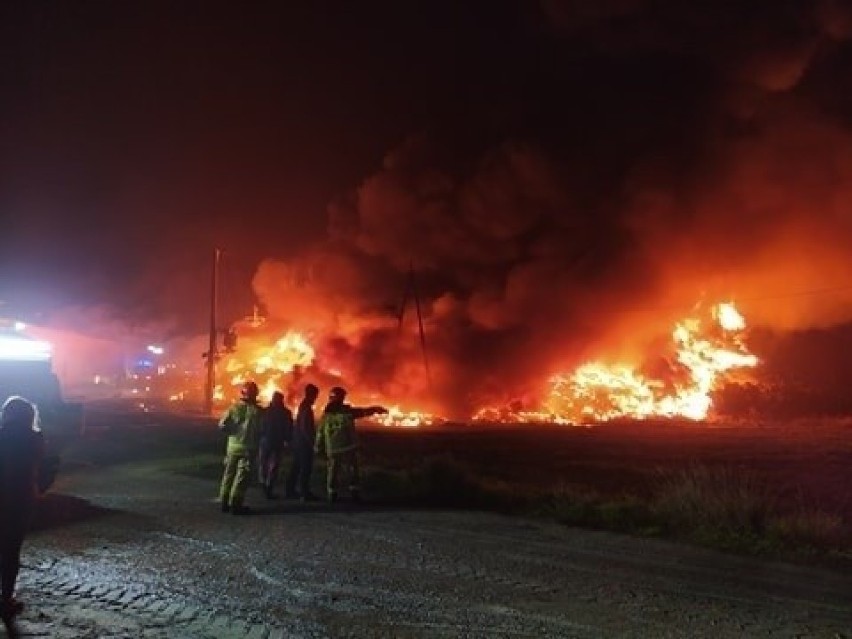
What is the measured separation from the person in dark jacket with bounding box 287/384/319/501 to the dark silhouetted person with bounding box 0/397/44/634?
5.58m

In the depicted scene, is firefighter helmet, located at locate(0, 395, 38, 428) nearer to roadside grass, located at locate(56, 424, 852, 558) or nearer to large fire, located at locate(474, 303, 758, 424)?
roadside grass, located at locate(56, 424, 852, 558)

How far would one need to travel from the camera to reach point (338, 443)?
39.4 feet

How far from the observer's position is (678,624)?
614cm

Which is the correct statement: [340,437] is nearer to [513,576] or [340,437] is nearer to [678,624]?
[513,576]

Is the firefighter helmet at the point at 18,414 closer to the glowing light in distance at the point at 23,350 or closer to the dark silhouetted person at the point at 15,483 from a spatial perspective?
the dark silhouetted person at the point at 15,483

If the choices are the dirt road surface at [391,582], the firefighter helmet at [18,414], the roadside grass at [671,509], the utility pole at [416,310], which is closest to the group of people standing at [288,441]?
the dirt road surface at [391,582]

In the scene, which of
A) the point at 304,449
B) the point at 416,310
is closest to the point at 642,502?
the point at 304,449

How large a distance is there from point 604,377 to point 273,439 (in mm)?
29245

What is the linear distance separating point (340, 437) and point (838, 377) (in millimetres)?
47235

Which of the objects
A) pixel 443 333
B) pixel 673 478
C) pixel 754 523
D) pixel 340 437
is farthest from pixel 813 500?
pixel 443 333

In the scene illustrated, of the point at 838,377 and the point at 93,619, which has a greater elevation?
the point at 838,377

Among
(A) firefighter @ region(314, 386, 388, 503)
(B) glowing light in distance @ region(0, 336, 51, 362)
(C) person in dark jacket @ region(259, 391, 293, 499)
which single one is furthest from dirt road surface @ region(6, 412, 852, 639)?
(B) glowing light in distance @ region(0, 336, 51, 362)

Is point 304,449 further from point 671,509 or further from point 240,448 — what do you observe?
point 671,509

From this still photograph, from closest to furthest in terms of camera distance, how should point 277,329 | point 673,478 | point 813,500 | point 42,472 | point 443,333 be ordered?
point 42,472 < point 813,500 < point 673,478 < point 443,333 < point 277,329
